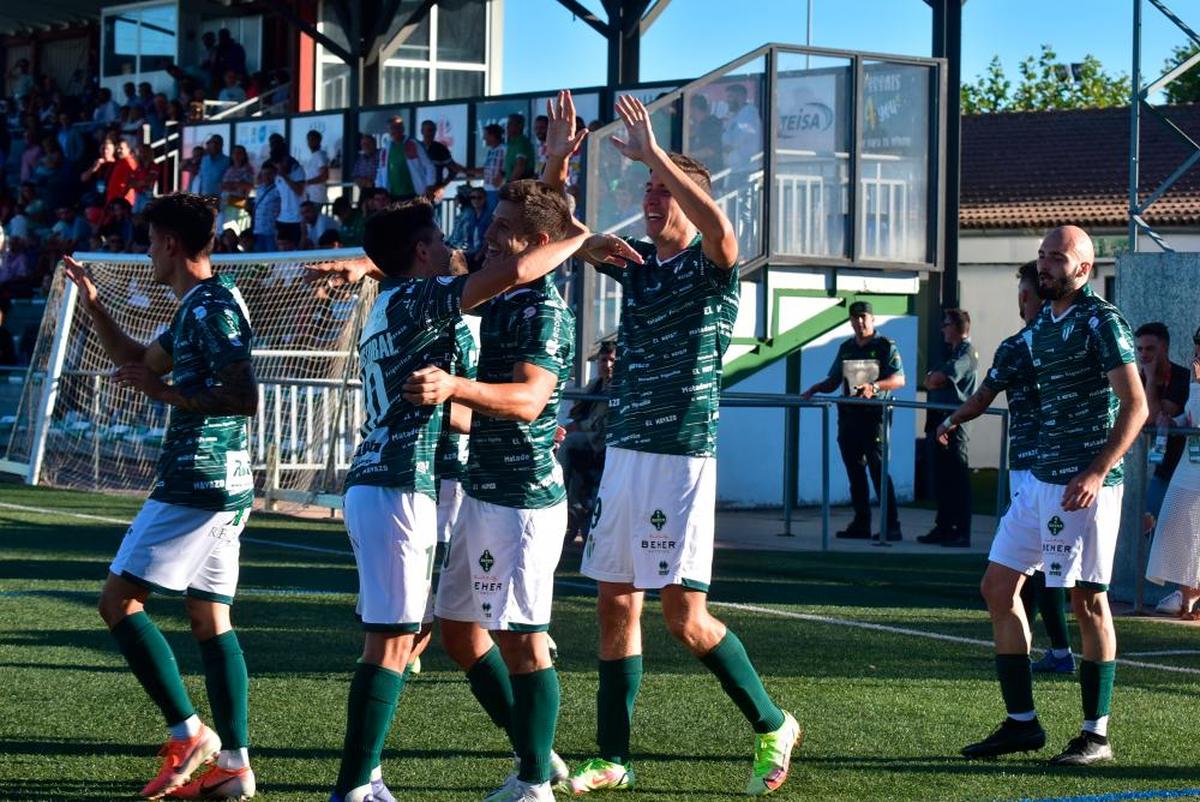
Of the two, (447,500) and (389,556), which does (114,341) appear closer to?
(447,500)

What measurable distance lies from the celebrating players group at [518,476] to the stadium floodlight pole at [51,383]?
13.1 metres

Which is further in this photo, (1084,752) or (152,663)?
(1084,752)

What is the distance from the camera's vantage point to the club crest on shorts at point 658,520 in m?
6.16

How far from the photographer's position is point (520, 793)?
5.58m

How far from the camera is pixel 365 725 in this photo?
524 cm

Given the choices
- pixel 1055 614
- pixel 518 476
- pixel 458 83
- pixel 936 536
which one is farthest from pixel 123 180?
pixel 518 476

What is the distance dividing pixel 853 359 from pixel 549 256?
10.9 m

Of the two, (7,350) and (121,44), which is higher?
(121,44)

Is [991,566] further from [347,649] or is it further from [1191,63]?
[1191,63]

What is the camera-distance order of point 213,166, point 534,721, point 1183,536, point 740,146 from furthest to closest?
point 213,166
point 740,146
point 1183,536
point 534,721

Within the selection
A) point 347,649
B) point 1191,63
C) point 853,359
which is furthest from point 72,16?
point 347,649

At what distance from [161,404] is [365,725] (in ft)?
45.3

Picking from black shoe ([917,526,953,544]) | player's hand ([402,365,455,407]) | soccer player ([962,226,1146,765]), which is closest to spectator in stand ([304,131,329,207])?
black shoe ([917,526,953,544])

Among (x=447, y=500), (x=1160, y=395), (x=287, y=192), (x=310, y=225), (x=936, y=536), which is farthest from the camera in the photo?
(x=287, y=192)
